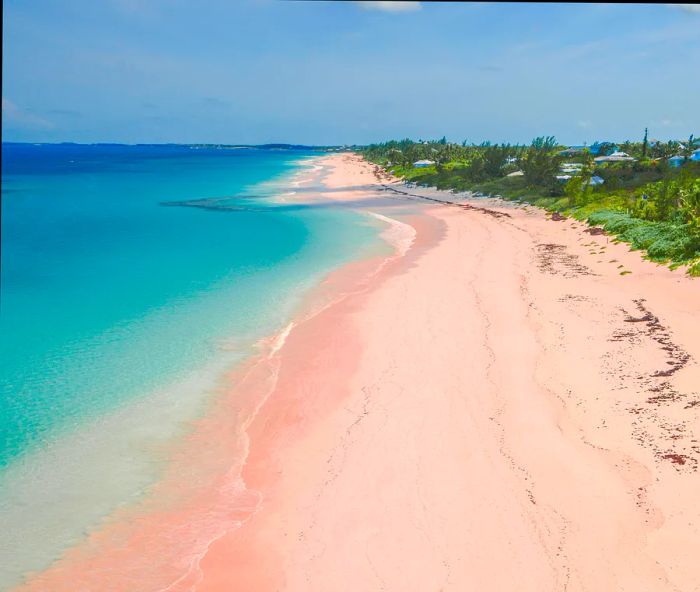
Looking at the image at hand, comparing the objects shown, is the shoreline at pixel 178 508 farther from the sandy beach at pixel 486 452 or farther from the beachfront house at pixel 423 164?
the beachfront house at pixel 423 164

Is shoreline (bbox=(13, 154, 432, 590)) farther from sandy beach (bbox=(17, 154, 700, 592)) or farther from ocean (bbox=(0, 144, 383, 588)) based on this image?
ocean (bbox=(0, 144, 383, 588))

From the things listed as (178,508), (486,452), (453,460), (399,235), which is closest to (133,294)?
(178,508)

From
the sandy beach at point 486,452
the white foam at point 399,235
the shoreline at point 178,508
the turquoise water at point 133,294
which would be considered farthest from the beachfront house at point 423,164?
the shoreline at point 178,508

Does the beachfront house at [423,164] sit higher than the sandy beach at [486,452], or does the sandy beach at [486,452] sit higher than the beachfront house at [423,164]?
the beachfront house at [423,164]

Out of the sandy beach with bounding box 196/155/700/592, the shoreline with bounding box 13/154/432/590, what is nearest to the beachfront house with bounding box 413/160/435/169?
the sandy beach with bounding box 196/155/700/592

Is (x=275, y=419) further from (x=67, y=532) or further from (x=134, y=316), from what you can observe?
(x=134, y=316)

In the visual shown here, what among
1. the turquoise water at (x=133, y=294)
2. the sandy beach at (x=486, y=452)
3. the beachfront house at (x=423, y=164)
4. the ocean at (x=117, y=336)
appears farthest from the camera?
the beachfront house at (x=423, y=164)

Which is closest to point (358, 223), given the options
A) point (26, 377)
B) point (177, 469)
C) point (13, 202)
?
point (26, 377)
